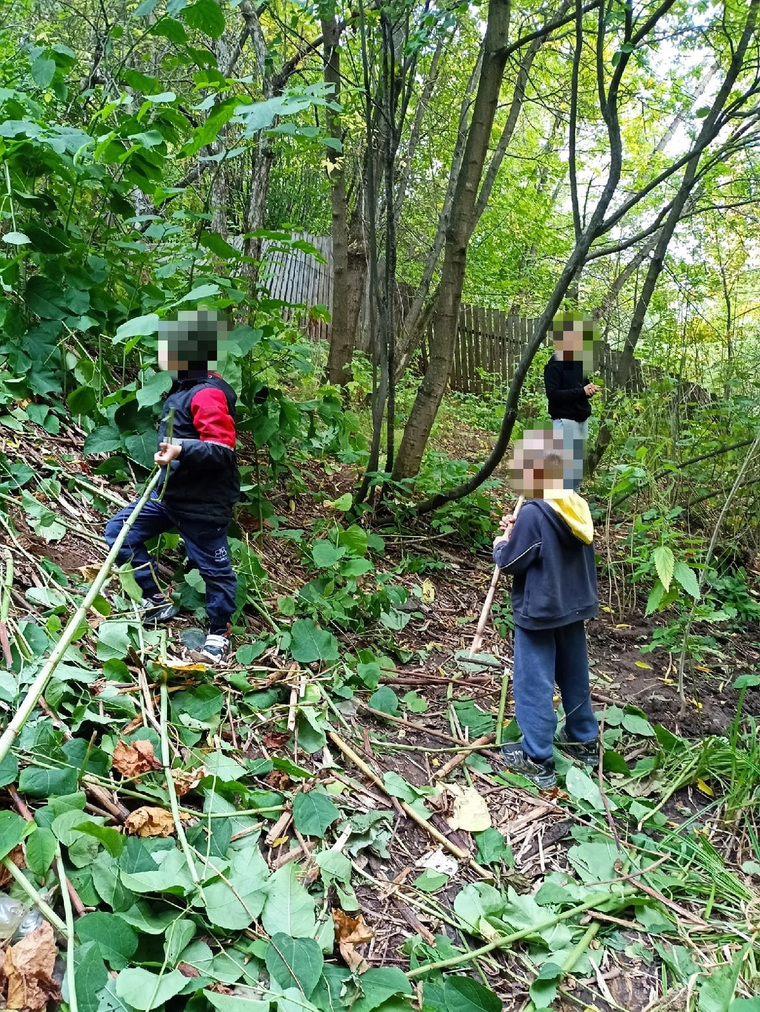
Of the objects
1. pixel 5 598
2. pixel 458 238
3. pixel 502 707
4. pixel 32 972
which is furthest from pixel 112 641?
pixel 458 238

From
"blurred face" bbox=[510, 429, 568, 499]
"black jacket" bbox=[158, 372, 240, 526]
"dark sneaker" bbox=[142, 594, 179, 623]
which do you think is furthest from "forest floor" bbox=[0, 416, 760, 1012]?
"blurred face" bbox=[510, 429, 568, 499]

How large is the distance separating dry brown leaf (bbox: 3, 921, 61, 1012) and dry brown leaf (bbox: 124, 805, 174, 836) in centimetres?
34

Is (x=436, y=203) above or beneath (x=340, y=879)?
above

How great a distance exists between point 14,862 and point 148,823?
0.31 m

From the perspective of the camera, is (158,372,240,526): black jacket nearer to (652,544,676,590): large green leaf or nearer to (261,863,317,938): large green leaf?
(261,863,317,938): large green leaf

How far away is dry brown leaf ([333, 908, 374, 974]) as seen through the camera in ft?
5.01

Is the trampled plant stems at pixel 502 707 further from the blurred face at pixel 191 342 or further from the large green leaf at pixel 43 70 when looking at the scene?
the large green leaf at pixel 43 70

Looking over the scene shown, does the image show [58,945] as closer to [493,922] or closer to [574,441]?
[493,922]

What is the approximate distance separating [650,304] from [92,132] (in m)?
4.54

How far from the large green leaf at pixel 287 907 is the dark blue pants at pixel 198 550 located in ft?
3.88

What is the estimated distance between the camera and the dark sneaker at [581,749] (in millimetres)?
2586

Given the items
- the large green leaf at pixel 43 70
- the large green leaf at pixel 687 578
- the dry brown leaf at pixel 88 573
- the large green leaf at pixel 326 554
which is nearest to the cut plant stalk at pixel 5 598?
the dry brown leaf at pixel 88 573

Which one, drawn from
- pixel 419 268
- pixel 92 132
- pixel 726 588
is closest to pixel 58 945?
pixel 92 132

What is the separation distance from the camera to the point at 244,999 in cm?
132
